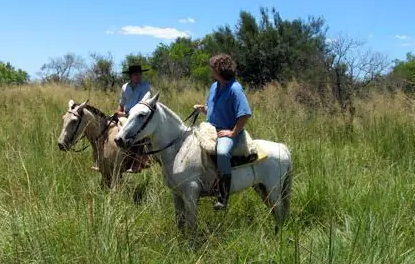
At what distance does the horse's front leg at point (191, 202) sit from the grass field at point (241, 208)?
14 cm

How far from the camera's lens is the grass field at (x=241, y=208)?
387 cm

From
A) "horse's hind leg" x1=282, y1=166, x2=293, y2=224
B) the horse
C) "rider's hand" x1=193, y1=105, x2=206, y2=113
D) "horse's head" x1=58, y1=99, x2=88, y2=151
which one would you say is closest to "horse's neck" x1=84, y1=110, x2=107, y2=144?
the horse

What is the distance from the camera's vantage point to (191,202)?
5117 millimetres

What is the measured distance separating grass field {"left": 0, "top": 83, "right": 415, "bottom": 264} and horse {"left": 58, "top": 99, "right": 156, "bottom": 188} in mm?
223

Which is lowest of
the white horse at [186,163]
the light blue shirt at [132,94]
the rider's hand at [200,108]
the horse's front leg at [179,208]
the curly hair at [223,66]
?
the horse's front leg at [179,208]

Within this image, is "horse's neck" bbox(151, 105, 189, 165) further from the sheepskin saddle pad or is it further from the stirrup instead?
the stirrup

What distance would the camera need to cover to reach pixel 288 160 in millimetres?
5797

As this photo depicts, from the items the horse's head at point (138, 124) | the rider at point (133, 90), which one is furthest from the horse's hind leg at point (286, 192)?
the rider at point (133, 90)

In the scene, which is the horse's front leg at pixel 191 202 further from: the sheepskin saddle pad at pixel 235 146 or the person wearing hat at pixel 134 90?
the person wearing hat at pixel 134 90

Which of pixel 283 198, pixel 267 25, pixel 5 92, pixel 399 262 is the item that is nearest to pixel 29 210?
pixel 283 198

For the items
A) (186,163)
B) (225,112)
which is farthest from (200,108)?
(186,163)

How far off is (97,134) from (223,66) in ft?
8.36

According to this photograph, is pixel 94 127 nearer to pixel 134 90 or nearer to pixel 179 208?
pixel 134 90

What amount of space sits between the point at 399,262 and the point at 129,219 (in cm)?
223
